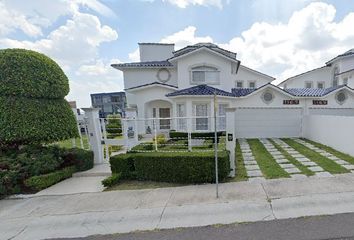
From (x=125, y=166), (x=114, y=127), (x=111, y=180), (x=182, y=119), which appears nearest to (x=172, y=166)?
(x=125, y=166)

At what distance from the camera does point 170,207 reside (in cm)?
482

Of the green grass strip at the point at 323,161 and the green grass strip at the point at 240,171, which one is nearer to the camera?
the green grass strip at the point at 240,171

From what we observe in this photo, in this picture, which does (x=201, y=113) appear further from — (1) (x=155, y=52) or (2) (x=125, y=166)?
(1) (x=155, y=52)

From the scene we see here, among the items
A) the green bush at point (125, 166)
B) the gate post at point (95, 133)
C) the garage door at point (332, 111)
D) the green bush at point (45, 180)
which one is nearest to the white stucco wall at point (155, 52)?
the garage door at point (332, 111)

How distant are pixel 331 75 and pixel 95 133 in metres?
27.2

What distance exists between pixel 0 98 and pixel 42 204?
3.96 meters

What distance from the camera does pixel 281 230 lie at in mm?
3590

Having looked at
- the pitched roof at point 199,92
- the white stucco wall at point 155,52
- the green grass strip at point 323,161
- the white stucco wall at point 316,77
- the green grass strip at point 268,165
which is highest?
the white stucco wall at point 155,52

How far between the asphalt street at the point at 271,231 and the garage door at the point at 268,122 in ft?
35.7

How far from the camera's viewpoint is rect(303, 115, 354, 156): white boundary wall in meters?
8.37

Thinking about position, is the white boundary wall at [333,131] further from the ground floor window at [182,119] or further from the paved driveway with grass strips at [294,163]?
the ground floor window at [182,119]

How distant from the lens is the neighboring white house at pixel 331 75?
2125 centimetres

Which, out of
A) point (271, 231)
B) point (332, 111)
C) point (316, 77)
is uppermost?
point (316, 77)

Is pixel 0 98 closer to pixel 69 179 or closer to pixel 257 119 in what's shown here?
pixel 69 179
